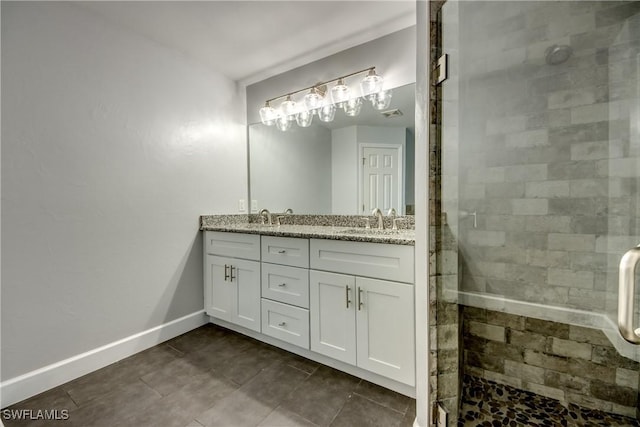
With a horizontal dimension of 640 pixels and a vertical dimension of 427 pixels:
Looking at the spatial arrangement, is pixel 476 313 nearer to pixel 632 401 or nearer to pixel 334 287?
pixel 632 401

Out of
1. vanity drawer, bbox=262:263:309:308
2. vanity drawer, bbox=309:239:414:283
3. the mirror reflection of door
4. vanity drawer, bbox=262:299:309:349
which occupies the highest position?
the mirror reflection of door

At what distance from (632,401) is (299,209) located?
88.1 inches

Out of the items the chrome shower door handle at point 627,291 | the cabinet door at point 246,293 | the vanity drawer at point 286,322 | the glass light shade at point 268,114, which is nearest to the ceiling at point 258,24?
the glass light shade at point 268,114

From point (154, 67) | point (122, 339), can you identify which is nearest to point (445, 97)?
point (154, 67)

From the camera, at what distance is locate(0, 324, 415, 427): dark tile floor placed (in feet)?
4.45

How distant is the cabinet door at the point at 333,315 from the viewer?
1625mm

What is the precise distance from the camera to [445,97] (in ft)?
3.97

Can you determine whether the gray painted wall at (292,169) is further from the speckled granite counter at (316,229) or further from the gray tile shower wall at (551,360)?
the gray tile shower wall at (551,360)

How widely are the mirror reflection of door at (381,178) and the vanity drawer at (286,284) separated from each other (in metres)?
0.73

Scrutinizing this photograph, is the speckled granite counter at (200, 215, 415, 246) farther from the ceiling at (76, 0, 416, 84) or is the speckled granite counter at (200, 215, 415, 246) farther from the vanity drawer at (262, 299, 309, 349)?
the ceiling at (76, 0, 416, 84)

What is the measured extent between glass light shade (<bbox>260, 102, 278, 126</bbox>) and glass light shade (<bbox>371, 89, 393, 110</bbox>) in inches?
36.8

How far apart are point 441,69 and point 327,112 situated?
1.23 m

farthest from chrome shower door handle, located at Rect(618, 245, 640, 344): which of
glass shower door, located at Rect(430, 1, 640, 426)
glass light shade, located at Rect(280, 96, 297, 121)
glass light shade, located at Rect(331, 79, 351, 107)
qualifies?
glass light shade, located at Rect(280, 96, 297, 121)

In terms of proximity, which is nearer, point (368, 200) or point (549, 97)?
point (549, 97)
